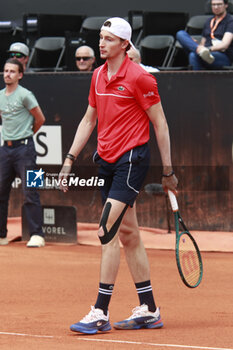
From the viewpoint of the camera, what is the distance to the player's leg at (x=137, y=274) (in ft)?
18.5

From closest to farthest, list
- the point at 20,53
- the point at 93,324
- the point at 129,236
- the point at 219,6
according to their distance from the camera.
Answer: the point at 93,324
the point at 129,236
the point at 219,6
the point at 20,53

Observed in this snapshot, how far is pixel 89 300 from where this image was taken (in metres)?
6.87

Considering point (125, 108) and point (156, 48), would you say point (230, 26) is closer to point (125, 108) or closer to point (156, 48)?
point (156, 48)

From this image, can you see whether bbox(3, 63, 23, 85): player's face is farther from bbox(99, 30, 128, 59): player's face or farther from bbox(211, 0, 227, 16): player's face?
bbox(99, 30, 128, 59): player's face

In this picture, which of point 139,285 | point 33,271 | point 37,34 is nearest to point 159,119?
point 139,285

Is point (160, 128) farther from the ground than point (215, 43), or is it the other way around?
point (215, 43)

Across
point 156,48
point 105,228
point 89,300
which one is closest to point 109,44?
point 105,228

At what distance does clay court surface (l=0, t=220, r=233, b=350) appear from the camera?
5.22m

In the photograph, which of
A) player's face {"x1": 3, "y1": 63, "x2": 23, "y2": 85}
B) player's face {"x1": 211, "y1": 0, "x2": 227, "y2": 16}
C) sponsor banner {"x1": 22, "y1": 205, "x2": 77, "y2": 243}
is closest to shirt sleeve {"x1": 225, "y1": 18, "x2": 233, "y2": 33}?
player's face {"x1": 211, "y1": 0, "x2": 227, "y2": 16}

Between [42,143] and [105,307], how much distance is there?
17.9ft

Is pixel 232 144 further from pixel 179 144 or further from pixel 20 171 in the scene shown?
pixel 20 171

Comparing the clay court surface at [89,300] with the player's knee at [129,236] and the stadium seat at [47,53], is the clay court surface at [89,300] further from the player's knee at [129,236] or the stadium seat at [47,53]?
the stadium seat at [47,53]

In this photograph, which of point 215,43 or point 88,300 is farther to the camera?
point 215,43

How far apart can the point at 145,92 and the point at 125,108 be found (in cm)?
18
